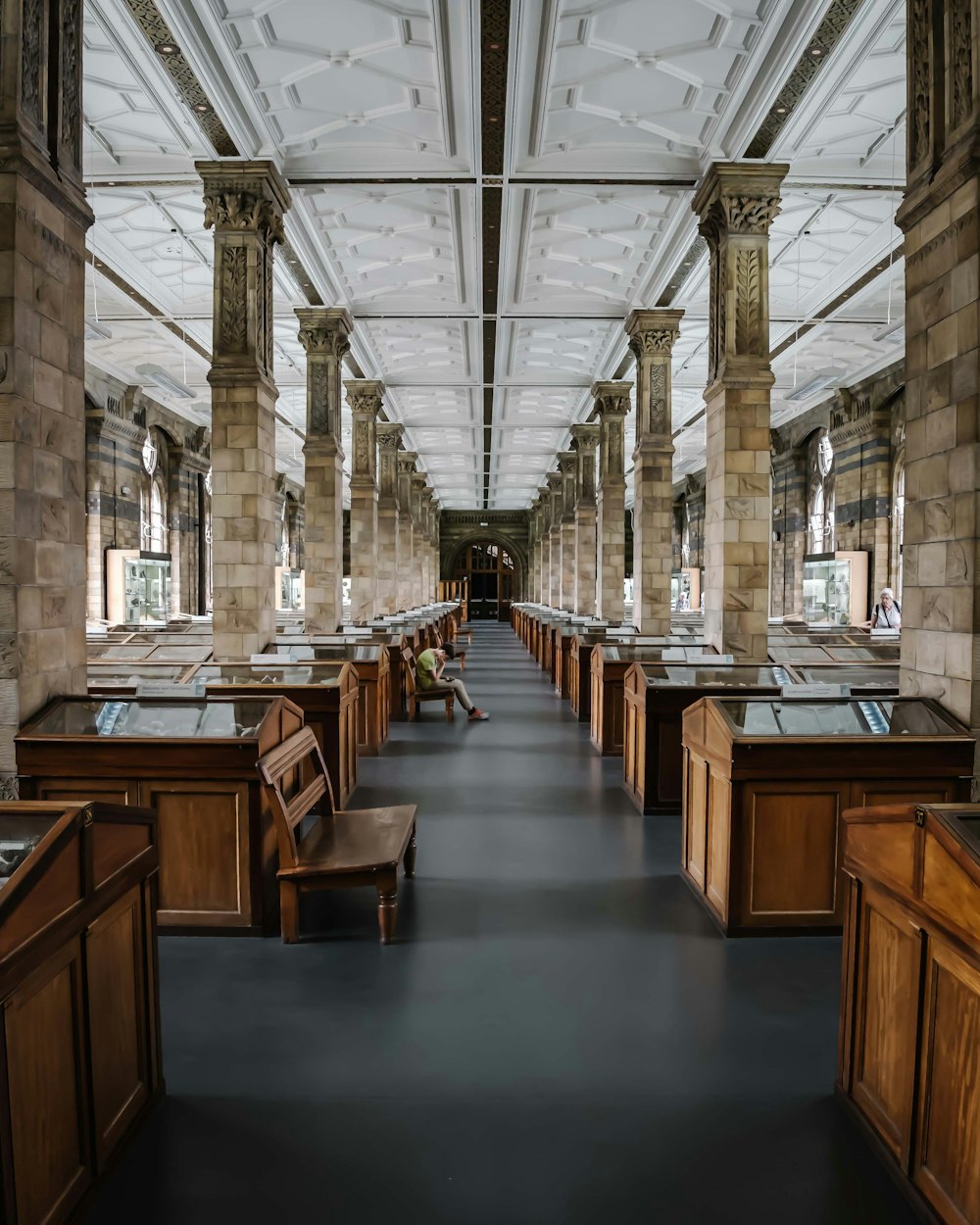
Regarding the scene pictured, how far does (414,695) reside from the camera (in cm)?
1043

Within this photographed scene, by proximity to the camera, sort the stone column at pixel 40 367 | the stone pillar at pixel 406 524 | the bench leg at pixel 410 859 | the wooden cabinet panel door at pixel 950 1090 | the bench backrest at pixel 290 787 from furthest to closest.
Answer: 1. the stone pillar at pixel 406 524
2. the bench leg at pixel 410 859
3. the stone column at pixel 40 367
4. the bench backrest at pixel 290 787
5. the wooden cabinet panel door at pixel 950 1090

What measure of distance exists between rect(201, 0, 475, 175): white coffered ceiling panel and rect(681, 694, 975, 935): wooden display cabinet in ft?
18.6

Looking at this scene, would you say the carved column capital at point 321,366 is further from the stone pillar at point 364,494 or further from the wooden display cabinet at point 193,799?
the wooden display cabinet at point 193,799

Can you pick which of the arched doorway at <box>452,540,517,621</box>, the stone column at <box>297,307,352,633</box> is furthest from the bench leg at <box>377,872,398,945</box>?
the arched doorway at <box>452,540,517,621</box>

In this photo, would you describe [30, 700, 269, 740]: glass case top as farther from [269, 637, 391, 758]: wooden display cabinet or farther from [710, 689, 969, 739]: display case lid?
[269, 637, 391, 758]: wooden display cabinet

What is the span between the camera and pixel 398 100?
24.2 ft

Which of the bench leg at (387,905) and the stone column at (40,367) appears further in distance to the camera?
the stone column at (40,367)

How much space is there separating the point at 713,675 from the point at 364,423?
12.4 metres

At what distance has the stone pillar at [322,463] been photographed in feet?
40.9

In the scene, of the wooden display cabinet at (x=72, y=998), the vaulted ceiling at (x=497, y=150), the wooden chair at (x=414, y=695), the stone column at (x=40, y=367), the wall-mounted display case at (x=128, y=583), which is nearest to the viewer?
the wooden display cabinet at (x=72, y=998)

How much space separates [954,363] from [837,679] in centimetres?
285

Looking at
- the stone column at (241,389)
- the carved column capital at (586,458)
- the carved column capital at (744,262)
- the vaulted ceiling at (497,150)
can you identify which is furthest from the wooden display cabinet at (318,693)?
the carved column capital at (586,458)

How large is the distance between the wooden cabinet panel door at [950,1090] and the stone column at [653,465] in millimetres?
10575

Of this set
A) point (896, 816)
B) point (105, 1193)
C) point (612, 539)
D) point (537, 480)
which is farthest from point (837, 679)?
point (537, 480)
